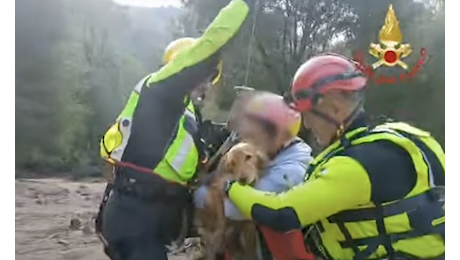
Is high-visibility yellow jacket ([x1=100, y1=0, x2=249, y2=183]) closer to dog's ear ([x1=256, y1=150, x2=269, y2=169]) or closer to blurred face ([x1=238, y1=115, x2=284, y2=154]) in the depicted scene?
blurred face ([x1=238, y1=115, x2=284, y2=154])

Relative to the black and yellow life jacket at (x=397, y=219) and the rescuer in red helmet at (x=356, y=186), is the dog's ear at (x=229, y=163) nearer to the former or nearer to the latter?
the rescuer in red helmet at (x=356, y=186)

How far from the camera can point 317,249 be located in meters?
2.85

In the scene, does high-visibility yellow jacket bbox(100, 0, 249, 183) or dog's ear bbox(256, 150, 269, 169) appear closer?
dog's ear bbox(256, 150, 269, 169)

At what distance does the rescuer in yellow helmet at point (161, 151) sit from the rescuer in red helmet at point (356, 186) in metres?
0.80

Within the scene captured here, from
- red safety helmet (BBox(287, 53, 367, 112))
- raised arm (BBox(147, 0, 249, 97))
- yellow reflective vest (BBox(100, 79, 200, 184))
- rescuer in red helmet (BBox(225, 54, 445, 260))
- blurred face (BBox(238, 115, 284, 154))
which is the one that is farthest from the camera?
yellow reflective vest (BBox(100, 79, 200, 184))

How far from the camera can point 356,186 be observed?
2.44 metres

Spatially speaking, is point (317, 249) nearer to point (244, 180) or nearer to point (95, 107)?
point (244, 180)

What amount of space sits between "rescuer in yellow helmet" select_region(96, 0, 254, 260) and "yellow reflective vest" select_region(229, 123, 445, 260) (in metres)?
0.96

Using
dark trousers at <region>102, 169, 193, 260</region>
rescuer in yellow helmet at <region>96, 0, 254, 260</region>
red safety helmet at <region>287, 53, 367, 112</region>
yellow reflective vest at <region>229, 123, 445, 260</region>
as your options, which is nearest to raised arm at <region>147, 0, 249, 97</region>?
rescuer in yellow helmet at <region>96, 0, 254, 260</region>

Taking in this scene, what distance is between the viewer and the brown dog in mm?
3109

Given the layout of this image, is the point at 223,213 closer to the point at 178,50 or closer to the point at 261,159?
the point at 261,159

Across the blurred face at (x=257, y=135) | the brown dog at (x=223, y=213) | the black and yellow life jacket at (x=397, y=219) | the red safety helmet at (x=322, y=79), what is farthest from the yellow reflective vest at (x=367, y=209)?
the blurred face at (x=257, y=135)

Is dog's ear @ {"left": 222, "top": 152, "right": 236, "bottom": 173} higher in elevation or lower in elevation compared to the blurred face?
lower
